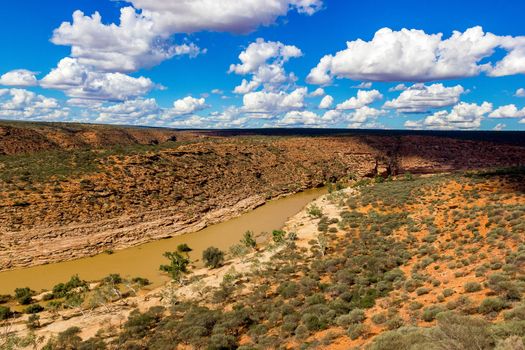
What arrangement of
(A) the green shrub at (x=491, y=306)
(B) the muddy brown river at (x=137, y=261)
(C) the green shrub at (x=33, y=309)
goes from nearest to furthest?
(A) the green shrub at (x=491, y=306) < (C) the green shrub at (x=33, y=309) < (B) the muddy brown river at (x=137, y=261)

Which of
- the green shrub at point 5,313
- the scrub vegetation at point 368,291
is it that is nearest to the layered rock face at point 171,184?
the green shrub at point 5,313

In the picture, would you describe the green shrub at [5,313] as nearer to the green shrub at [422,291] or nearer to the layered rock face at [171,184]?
the layered rock face at [171,184]

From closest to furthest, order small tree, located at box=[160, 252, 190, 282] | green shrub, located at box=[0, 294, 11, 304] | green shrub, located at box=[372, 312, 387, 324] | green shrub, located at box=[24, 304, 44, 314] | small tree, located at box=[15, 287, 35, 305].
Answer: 1. green shrub, located at box=[372, 312, 387, 324]
2. green shrub, located at box=[24, 304, 44, 314]
3. small tree, located at box=[15, 287, 35, 305]
4. green shrub, located at box=[0, 294, 11, 304]
5. small tree, located at box=[160, 252, 190, 282]

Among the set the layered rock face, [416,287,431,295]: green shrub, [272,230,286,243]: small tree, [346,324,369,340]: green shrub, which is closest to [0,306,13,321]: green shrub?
the layered rock face

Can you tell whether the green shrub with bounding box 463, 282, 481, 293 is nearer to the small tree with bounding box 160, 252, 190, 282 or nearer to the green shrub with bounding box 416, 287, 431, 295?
the green shrub with bounding box 416, 287, 431, 295

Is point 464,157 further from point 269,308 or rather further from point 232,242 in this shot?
point 269,308

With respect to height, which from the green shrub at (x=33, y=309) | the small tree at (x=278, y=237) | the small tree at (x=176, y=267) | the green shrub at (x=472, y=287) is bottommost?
the green shrub at (x=33, y=309)

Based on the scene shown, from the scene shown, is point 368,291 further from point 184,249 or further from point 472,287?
point 184,249
